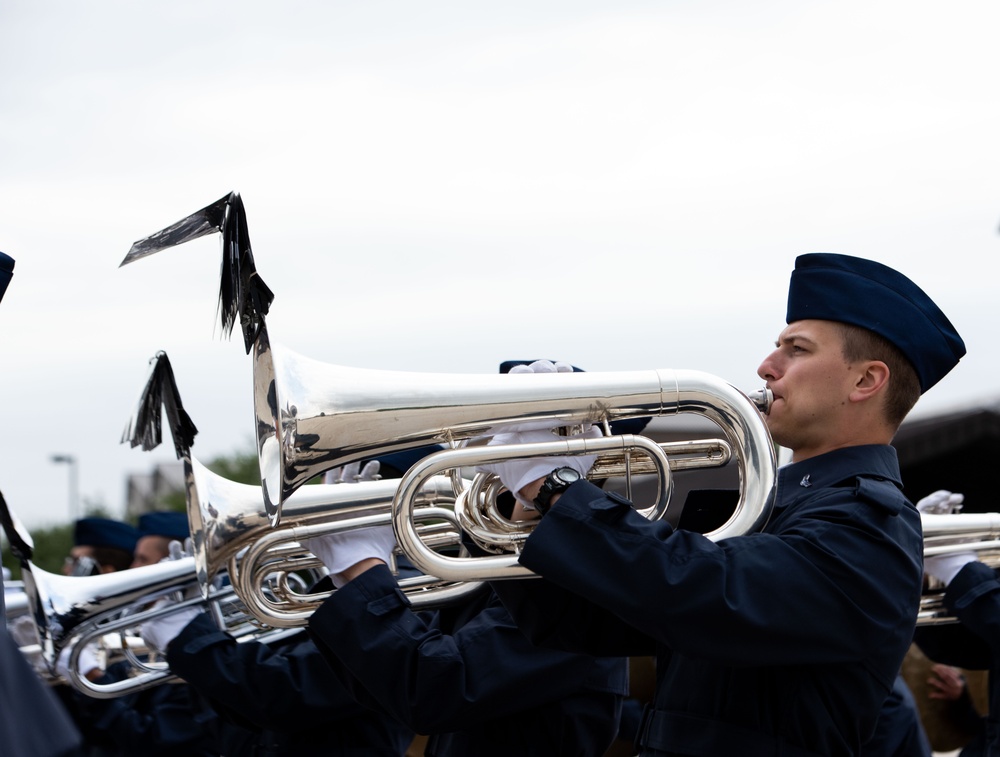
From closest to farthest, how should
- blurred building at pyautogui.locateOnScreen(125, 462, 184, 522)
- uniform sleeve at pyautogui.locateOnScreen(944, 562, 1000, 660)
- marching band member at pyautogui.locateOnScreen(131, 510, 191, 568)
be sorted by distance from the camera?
uniform sleeve at pyautogui.locateOnScreen(944, 562, 1000, 660), marching band member at pyautogui.locateOnScreen(131, 510, 191, 568), blurred building at pyautogui.locateOnScreen(125, 462, 184, 522)

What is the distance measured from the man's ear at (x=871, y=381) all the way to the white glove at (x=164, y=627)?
118 inches

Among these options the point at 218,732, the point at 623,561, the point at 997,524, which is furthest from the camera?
the point at 218,732

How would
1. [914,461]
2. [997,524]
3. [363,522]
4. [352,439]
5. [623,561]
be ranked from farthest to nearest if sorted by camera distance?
[914,461] < [997,524] < [363,522] < [352,439] < [623,561]

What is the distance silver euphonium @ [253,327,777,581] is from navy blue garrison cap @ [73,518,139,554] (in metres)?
5.13

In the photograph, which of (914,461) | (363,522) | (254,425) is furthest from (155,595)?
(914,461)

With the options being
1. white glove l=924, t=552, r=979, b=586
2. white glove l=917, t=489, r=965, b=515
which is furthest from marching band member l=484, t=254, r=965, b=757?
white glove l=917, t=489, r=965, b=515

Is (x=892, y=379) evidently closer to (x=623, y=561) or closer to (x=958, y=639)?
A: (x=623, y=561)

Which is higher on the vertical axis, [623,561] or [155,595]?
[623,561]

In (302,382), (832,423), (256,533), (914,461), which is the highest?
(302,382)

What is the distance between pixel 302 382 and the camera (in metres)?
2.97

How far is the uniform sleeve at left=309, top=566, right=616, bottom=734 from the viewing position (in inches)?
136

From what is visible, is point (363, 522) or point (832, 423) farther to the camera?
point (363, 522)

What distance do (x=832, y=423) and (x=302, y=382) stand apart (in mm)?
1276

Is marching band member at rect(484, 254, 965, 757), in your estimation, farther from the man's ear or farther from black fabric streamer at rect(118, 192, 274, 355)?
black fabric streamer at rect(118, 192, 274, 355)
